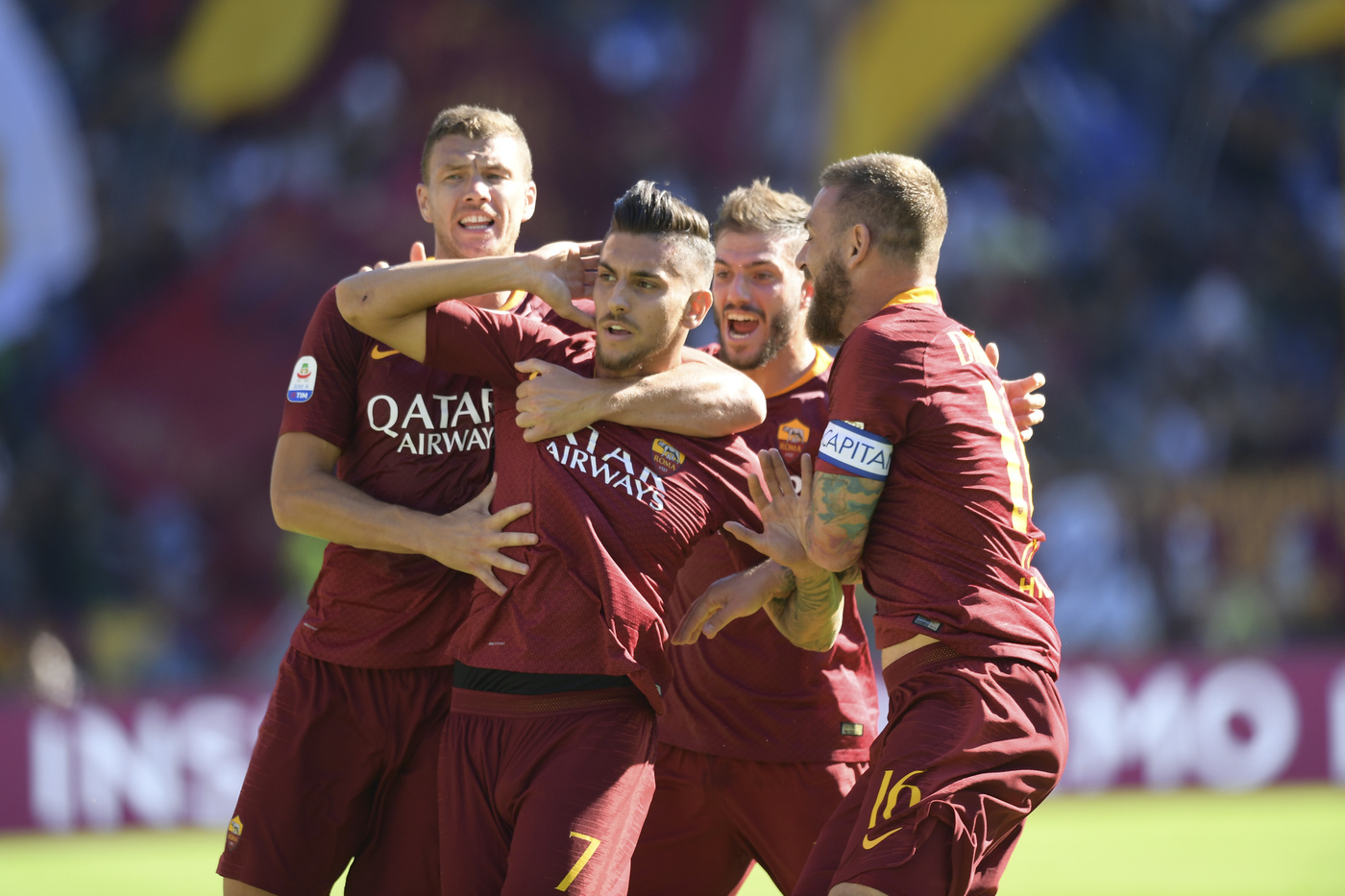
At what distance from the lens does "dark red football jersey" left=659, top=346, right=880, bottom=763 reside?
16.0 feet

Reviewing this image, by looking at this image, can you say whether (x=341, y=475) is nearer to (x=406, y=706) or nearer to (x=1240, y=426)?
(x=406, y=706)

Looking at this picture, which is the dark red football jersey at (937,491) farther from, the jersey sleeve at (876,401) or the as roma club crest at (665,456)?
the as roma club crest at (665,456)

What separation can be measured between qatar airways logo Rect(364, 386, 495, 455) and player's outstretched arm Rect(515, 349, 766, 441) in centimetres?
42

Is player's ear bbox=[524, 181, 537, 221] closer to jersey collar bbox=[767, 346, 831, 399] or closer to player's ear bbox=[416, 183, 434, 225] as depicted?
player's ear bbox=[416, 183, 434, 225]

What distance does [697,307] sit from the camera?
13.7 feet

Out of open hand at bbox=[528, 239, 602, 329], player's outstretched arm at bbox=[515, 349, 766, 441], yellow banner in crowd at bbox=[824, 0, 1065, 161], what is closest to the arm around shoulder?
player's outstretched arm at bbox=[515, 349, 766, 441]

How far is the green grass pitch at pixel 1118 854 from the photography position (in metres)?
8.16

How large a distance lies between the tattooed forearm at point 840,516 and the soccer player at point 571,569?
394mm

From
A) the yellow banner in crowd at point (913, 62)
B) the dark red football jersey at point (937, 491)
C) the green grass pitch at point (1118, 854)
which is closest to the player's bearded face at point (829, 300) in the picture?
the dark red football jersey at point (937, 491)

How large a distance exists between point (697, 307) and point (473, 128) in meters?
1.06

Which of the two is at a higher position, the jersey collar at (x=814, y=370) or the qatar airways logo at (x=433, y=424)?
the jersey collar at (x=814, y=370)

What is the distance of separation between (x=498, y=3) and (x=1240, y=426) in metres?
9.96

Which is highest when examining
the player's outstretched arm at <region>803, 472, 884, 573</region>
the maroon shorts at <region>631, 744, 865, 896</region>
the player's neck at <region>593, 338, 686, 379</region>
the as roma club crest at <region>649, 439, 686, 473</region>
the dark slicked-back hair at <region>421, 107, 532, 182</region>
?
the dark slicked-back hair at <region>421, 107, 532, 182</region>

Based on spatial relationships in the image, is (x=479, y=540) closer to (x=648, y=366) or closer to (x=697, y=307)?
(x=648, y=366)
